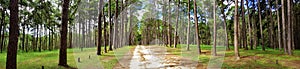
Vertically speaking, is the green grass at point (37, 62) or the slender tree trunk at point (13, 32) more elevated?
the slender tree trunk at point (13, 32)

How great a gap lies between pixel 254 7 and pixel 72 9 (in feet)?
79.1

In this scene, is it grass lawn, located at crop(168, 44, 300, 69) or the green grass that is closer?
the green grass

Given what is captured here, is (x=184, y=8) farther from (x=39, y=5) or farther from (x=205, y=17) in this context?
(x=39, y=5)

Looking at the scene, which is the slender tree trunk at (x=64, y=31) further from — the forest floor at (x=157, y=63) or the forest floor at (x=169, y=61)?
the forest floor at (x=157, y=63)

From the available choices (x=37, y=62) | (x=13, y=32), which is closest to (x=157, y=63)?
(x=37, y=62)

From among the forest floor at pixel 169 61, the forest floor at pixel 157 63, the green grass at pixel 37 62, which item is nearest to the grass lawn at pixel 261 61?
the forest floor at pixel 169 61

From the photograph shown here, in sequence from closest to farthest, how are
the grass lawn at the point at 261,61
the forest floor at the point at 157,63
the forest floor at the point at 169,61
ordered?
the forest floor at the point at 157,63 → the grass lawn at the point at 261,61 → the forest floor at the point at 169,61

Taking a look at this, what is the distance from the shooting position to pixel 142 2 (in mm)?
46969

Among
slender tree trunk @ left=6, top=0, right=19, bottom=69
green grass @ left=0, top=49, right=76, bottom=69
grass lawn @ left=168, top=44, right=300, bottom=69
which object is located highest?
slender tree trunk @ left=6, top=0, right=19, bottom=69

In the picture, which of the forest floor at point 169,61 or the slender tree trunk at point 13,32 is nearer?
the slender tree trunk at point 13,32

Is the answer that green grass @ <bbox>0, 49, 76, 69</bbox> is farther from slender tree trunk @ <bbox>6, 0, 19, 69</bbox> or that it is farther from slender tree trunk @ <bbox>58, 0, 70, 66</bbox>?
slender tree trunk @ <bbox>6, 0, 19, 69</bbox>

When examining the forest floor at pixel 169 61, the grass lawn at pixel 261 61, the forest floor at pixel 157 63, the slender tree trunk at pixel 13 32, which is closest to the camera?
the slender tree trunk at pixel 13 32

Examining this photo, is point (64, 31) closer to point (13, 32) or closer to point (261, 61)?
point (13, 32)

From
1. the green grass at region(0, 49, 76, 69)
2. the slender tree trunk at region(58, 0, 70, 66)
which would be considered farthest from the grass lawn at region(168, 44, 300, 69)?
the green grass at region(0, 49, 76, 69)
